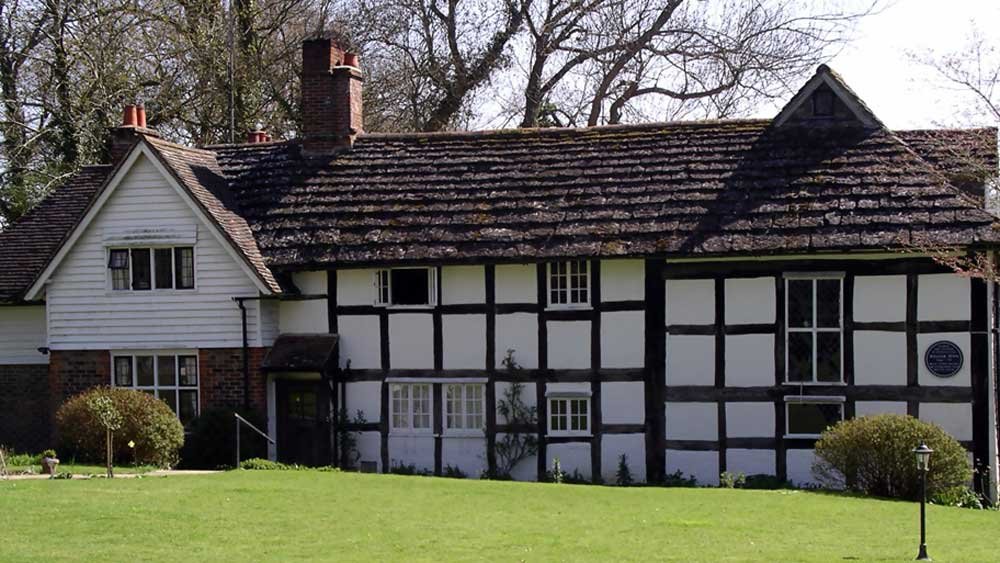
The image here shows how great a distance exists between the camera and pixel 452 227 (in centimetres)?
2619

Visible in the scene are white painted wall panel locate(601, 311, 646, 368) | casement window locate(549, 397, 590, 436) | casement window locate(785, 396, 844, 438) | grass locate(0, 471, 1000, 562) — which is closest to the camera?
grass locate(0, 471, 1000, 562)

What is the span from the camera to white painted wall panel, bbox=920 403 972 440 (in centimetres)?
2325

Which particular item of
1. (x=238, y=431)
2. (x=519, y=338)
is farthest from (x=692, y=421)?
(x=238, y=431)

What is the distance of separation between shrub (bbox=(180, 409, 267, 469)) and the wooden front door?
86 centimetres

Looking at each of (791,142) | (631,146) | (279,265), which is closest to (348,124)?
(279,265)

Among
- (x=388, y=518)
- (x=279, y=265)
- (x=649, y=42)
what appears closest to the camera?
(x=388, y=518)

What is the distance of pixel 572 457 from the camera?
24859 mm

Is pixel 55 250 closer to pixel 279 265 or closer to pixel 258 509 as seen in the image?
pixel 279 265

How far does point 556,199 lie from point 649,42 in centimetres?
1712

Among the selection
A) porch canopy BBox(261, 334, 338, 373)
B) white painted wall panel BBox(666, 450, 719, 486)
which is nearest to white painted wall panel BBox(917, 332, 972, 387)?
white painted wall panel BBox(666, 450, 719, 486)

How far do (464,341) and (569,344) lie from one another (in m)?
2.09

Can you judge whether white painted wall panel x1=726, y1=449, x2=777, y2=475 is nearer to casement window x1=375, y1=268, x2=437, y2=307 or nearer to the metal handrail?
casement window x1=375, y1=268, x2=437, y2=307

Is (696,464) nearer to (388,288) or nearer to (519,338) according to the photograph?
(519,338)

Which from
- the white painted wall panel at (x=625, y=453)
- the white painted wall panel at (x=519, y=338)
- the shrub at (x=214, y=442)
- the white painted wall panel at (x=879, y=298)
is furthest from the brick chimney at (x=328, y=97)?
the white painted wall panel at (x=879, y=298)
